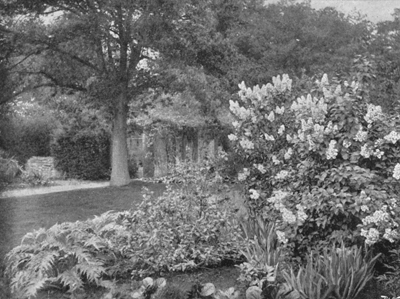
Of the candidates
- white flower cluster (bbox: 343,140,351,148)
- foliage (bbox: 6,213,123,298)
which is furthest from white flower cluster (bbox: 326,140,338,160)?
foliage (bbox: 6,213,123,298)

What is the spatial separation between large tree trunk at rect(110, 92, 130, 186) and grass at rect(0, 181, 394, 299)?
382 millimetres

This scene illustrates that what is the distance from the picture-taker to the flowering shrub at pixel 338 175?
4836mm

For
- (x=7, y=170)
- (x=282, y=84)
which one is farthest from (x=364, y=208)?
(x=7, y=170)

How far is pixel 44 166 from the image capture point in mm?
17641

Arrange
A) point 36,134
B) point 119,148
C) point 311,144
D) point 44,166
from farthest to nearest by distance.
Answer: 1. point 36,134
2. point 44,166
3. point 119,148
4. point 311,144

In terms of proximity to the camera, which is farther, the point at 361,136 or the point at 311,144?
the point at 311,144

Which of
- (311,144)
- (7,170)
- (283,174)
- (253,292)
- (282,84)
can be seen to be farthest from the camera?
(7,170)

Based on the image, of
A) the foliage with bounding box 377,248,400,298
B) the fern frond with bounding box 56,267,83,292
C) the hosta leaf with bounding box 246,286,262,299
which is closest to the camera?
the hosta leaf with bounding box 246,286,262,299

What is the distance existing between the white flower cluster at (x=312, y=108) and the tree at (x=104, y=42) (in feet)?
25.4

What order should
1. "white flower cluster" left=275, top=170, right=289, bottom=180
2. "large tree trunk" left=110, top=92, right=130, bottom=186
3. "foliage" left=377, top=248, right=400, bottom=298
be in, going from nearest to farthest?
"foliage" left=377, top=248, right=400, bottom=298 < "white flower cluster" left=275, top=170, right=289, bottom=180 < "large tree trunk" left=110, top=92, right=130, bottom=186

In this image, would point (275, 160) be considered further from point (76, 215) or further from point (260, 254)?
point (76, 215)

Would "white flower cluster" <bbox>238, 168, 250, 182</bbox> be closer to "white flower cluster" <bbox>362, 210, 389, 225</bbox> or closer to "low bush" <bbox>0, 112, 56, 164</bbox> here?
"white flower cluster" <bbox>362, 210, 389, 225</bbox>

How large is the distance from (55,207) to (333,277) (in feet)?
26.6

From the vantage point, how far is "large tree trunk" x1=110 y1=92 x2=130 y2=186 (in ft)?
49.8
